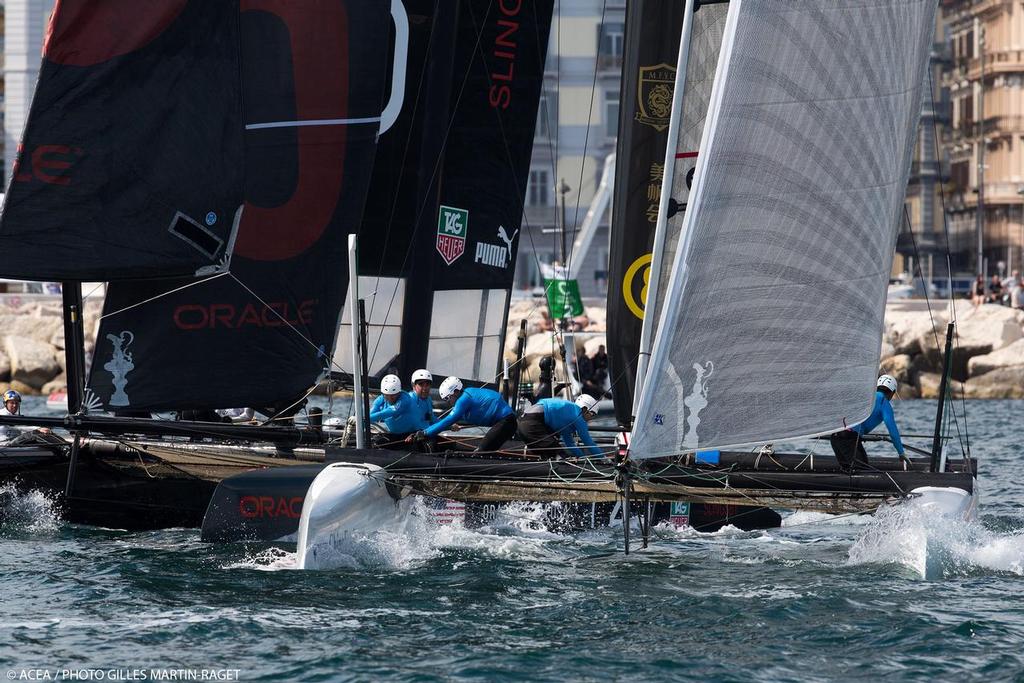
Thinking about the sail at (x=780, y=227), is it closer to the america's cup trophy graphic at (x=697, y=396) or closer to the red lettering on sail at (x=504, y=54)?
the america's cup trophy graphic at (x=697, y=396)

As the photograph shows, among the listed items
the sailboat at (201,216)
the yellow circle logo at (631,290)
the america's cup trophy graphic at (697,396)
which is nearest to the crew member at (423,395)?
the sailboat at (201,216)

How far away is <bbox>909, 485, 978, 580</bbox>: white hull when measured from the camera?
11.7 meters

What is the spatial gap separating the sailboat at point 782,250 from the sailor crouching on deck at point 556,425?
188 centimetres

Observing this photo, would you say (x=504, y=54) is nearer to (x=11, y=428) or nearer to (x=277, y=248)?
(x=277, y=248)

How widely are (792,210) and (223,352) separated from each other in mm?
5913

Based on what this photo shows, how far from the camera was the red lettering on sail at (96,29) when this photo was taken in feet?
44.7

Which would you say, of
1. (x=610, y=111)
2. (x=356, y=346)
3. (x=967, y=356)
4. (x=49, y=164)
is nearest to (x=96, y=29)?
(x=49, y=164)

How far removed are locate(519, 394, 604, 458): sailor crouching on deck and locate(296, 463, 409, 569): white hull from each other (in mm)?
1998

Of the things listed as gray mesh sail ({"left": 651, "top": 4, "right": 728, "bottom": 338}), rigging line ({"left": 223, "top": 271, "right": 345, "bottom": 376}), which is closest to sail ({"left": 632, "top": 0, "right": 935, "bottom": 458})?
gray mesh sail ({"left": 651, "top": 4, "right": 728, "bottom": 338})

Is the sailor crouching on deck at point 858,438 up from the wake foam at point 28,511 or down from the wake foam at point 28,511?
up

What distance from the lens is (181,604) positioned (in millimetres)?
10797

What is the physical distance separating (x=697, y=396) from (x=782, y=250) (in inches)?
47.1

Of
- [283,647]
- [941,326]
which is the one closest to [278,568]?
[283,647]

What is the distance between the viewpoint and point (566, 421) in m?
13.8
